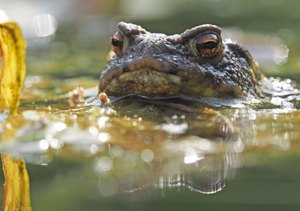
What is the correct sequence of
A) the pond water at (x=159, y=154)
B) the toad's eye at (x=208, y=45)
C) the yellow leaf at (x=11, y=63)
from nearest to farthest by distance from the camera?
the pond water at (x=159, y=154)
the yellow leaf at (x=11, y=63)
the toad's eye at (x=208, y=45)

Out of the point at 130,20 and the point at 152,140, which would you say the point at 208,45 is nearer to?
the point at 152,140

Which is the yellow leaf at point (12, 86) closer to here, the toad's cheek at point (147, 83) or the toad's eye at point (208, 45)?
the toad's cheek at point (147, 83)

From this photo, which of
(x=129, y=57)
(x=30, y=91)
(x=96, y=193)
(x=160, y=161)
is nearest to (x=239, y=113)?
(x=129, y=57)

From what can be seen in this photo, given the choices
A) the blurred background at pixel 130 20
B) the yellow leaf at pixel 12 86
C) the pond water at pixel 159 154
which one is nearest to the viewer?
the pond water at pixel 159 154

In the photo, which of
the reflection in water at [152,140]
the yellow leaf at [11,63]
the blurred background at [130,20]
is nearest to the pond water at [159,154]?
the reflection in water at [152,140]

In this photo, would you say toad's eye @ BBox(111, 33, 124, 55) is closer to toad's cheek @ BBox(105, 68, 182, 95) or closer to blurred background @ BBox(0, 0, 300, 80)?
toad's cheek @ BBox(105, 68, 182, 95)
